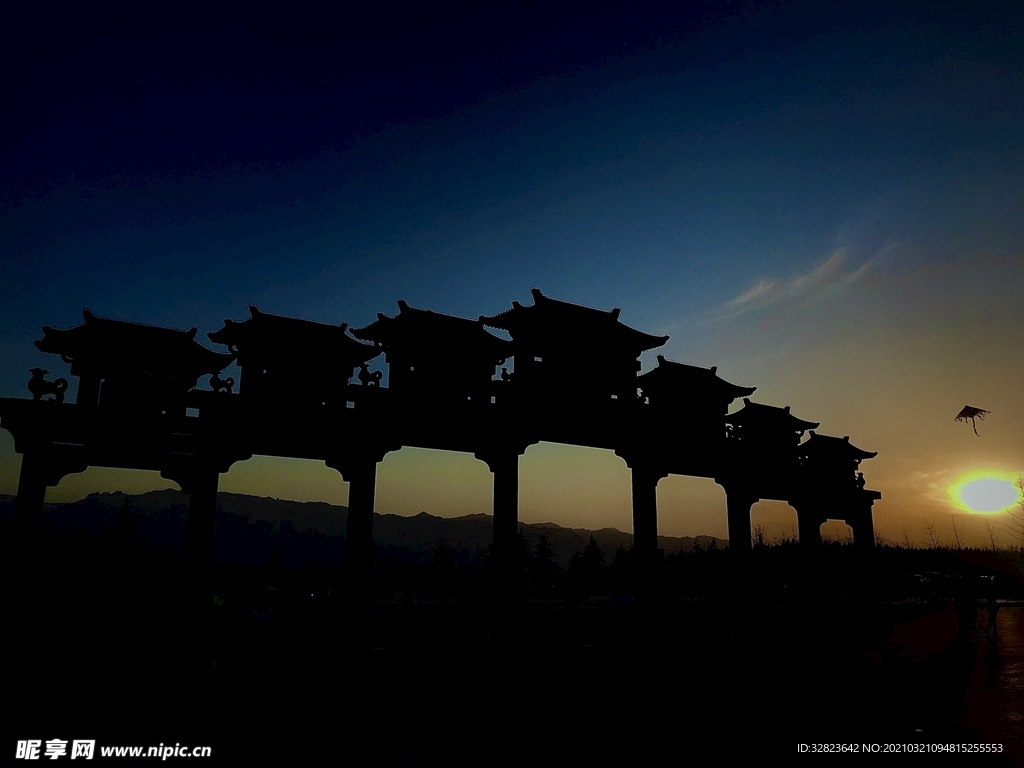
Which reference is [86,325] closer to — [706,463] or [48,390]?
[48,390]

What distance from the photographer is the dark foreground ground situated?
7855 mm

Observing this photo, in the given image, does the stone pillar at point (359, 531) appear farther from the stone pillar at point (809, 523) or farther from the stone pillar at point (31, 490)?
the stone pillar at point (809, 523)

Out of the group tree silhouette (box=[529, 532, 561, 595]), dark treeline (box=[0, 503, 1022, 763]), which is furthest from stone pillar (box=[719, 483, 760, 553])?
tree silhouette (box=[529, 532, 561, 595])

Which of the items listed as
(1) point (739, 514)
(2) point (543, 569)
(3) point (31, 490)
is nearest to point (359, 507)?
(3) point (31, 490)

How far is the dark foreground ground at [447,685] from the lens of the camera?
7855mm

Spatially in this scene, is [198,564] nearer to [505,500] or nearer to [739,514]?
[505,500]

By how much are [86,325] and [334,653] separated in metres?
7.71

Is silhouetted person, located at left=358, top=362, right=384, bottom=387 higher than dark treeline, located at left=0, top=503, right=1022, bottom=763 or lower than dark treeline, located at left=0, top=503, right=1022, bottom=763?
higher

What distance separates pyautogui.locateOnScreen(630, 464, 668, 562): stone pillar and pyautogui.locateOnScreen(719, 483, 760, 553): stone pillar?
11.1 ft

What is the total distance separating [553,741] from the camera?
27.1 feet

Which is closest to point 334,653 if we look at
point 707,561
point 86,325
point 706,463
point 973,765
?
point 86,325

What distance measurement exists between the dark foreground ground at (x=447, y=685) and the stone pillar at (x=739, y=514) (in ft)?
12.2

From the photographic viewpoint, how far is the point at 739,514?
57.2ft

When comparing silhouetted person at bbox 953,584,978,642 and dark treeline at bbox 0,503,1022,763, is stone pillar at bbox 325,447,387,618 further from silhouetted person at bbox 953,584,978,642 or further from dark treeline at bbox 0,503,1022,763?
silhouetted person at bbox 953,584,978,642
